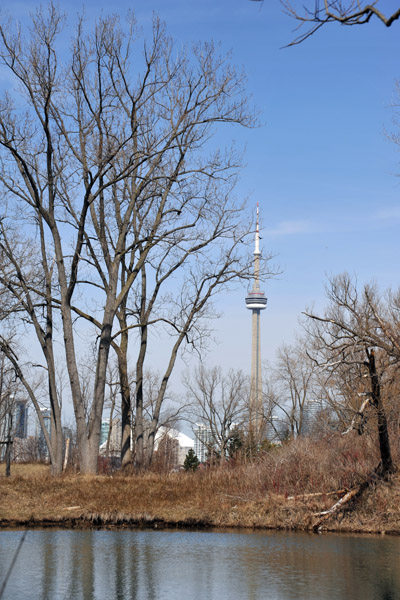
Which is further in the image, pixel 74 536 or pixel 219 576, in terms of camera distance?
pixel 74 536

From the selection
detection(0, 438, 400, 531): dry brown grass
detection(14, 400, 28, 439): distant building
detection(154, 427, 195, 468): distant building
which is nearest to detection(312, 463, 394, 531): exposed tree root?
detection(0, 438, 400, 531): dry brown grass

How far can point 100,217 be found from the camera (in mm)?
27016

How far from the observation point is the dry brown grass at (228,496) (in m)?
18.4

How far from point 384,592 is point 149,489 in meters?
11.0

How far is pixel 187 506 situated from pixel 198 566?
282 inches

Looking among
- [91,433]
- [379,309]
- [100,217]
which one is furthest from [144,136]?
[379,309]

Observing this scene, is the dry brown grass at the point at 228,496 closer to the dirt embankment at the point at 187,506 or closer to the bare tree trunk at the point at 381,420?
the dirt embankment at the point at 187,506

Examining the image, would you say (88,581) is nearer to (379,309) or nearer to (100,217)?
(100,217)

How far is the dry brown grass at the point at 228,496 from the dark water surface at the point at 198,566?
160cm

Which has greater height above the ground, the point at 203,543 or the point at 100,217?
the point at 100,217

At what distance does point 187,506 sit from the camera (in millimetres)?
19500

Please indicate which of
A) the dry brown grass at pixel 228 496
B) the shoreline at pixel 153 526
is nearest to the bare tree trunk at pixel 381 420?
the dry brown grass at pixel 228 496

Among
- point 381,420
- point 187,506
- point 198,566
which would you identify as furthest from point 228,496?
point 198,566

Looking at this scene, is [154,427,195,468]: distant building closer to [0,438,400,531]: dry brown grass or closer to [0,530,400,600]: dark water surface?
[0,438,400,531]: dry brown grass
